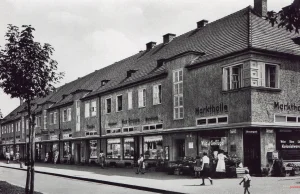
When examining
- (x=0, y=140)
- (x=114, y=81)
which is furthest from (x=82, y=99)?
(x=0, y=140)

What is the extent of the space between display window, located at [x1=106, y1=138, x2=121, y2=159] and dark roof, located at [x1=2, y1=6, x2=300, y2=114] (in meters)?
4.54

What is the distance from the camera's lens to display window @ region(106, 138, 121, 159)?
113ft

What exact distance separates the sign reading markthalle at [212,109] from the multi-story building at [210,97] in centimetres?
6

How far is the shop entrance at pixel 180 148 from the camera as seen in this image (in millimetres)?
26578

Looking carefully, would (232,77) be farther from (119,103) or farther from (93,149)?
(93,149)

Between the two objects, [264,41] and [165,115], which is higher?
[264,41]

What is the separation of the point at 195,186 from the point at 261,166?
18.0 ft

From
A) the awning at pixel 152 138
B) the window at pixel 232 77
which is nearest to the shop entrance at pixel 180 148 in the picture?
the awning at pixel 152 138

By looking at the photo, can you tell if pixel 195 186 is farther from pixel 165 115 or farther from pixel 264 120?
pixel 165 115

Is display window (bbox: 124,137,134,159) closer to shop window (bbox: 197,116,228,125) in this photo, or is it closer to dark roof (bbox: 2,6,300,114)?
dark roof (bbox: 2,6,300,114)

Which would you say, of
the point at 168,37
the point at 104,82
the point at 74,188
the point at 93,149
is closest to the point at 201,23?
the point at 168,37

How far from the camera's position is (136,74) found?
33406mm

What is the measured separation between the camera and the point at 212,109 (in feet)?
76.7

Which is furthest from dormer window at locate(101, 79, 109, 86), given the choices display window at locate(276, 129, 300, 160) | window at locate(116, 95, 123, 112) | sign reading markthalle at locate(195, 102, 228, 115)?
display window at locate(276, 129, 300, 160)
